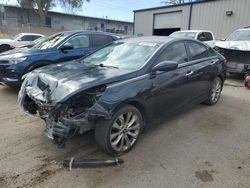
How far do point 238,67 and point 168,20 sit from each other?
13.3 metres

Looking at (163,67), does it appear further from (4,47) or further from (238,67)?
(4,47)

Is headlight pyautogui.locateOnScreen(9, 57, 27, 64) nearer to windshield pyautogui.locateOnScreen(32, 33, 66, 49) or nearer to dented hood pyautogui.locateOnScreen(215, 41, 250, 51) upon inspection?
windshield pyautogui.locateOnScreen(32, 33, 66, 49)

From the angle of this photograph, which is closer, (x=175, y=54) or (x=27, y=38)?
(x=175, y=54)

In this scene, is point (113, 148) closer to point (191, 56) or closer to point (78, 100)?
→ point (78, 100)

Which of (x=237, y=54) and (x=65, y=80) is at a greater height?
(x=237, y=54)

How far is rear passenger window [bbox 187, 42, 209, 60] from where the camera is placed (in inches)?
173

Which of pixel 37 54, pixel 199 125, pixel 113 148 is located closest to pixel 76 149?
pixel 113 148

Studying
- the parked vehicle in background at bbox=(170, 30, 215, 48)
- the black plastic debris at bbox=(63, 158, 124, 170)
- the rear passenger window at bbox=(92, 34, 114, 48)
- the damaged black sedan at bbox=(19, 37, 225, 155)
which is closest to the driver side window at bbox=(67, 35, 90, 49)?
the rear passenger window at bbox=(92, 34, 114, 48)

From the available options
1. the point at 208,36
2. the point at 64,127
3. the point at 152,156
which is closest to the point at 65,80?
the point at 64,127

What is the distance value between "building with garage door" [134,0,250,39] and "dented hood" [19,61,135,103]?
598 inches

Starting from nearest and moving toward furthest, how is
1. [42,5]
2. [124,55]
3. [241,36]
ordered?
[124,55] < [241,36] < [42,5]

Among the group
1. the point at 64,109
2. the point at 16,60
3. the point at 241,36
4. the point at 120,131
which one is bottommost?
the point at 120,131

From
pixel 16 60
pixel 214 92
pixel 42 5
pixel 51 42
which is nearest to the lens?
pixel 214 92

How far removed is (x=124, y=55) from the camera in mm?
3855
